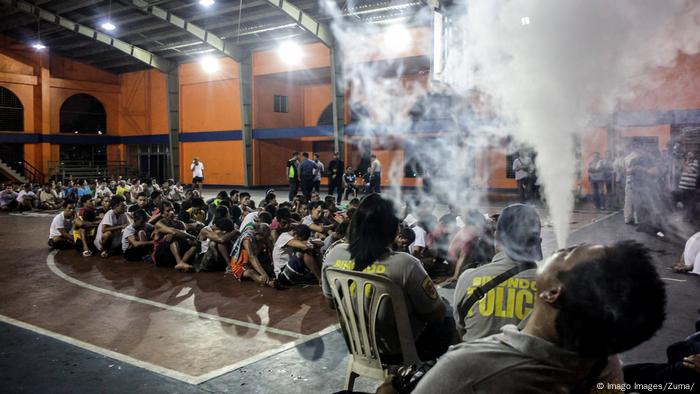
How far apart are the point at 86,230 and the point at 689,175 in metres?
12.7

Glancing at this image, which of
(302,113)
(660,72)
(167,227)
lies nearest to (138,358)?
(167,227)

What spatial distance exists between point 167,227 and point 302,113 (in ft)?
65.8

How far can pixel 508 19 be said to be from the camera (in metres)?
12.1

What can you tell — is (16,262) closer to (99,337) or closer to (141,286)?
(141,286)

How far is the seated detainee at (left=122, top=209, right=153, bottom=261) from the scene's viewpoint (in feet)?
30.3

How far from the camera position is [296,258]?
7.31 meters

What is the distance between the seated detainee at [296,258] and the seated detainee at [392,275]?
3.79 meters

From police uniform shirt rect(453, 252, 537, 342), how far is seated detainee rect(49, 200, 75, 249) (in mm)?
10219

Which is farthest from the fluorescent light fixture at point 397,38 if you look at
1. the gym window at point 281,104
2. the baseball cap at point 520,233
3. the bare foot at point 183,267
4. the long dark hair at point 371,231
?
the baseball cap at point 520,233

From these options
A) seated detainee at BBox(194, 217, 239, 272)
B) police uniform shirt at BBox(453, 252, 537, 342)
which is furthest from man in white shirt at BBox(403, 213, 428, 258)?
police uniform shirt at BBox(453, 252, 537, 342)

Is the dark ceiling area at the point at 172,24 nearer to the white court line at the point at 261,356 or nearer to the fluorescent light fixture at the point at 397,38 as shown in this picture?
the fluorescent light fixture at the point at 397,38

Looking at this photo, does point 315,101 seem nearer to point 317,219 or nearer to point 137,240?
point 317,219

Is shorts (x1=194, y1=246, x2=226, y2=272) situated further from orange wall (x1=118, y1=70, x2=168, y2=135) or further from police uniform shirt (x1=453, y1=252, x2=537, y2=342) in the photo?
orange wall (x1=118, y1=70, x2=168, y2=135)

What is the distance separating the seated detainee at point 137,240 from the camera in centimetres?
924
